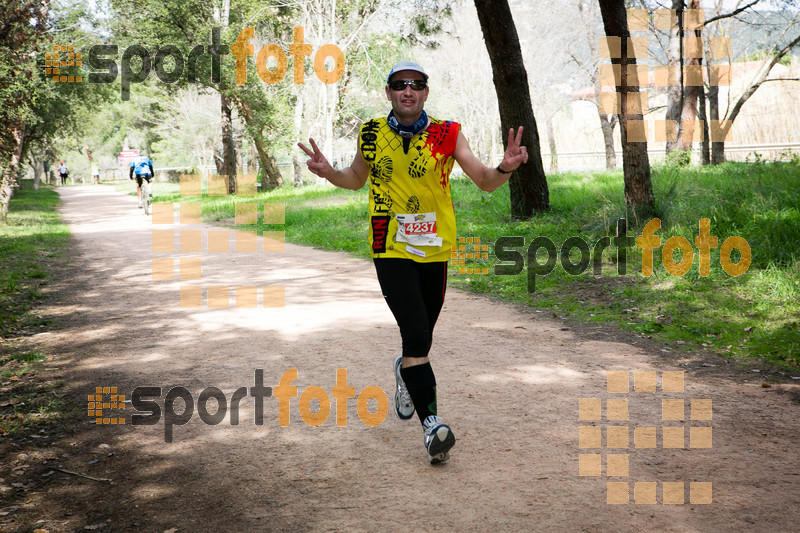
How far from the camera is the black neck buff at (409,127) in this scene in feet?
13.1

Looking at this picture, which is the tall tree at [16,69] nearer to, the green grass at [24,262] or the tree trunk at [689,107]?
the green grass at [24,262]

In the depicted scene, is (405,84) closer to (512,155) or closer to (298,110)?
(512,155)

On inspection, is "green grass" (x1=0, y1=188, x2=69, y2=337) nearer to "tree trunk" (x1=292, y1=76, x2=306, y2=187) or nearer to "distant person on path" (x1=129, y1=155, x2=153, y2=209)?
"distant person on path" (x1=129, y1=155, x2=153, y2=209)

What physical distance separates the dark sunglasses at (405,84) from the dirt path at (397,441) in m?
2.20

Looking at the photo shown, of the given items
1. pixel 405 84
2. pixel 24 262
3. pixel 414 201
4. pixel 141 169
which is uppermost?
pixel 141 169

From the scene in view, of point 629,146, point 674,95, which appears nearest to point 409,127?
point 629,146

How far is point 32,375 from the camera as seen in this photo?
228 inches

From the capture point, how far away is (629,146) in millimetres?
10492

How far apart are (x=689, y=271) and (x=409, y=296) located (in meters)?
5.53

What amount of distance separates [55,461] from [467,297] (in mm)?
5724

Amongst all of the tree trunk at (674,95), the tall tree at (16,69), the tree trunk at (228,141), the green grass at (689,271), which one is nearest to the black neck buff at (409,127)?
the green grass at (689,271)

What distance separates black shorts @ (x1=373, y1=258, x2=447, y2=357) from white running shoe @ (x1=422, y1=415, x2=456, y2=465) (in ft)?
1.47

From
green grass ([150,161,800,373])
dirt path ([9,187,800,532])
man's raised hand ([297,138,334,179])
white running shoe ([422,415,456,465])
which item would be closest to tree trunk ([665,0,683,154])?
green grass ([150,161,800,373])

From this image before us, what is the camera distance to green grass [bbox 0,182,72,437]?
4828mm
